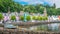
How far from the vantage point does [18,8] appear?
56.9m

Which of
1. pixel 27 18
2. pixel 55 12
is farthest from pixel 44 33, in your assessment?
pixel 55 12

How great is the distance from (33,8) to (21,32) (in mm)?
55666

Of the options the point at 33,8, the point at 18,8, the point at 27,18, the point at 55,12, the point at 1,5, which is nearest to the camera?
the point at 27,18

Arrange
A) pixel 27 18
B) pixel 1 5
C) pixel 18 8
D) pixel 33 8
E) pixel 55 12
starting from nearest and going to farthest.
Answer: pixel 27 18, pixel 1 5, pixel 18 8, pixel 33 8, pixel 55 12

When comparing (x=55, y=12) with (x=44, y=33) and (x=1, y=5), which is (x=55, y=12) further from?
(x=44, y=33)

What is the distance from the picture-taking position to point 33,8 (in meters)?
67.8

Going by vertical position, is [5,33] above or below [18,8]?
below

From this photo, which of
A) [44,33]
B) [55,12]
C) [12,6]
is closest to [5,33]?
[44,33]

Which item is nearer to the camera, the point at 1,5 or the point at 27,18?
the point at 27,18

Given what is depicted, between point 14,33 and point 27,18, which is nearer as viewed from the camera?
point 14,33

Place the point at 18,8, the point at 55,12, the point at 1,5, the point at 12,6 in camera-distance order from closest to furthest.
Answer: the point at 1,5
the point at 12,6
the point at 18,8
the point at 55,12

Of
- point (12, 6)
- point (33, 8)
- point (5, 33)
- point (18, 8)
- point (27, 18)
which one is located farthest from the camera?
point (33, 8)

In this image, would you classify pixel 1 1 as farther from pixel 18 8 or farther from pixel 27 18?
pixel 27 18

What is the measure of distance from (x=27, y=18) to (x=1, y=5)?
996 cm
